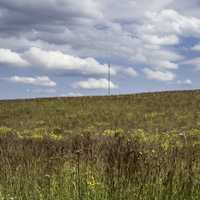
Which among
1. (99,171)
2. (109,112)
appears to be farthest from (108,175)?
(109,112)

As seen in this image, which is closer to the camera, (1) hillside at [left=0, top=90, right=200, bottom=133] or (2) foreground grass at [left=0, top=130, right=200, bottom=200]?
(2) foreground grass at [left=0, top=130, right=200, bottom=200]

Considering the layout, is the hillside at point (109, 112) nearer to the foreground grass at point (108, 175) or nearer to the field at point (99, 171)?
the field at point (99, 171)

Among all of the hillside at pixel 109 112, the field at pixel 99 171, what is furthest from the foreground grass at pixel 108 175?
the hillside at pixel 109 112

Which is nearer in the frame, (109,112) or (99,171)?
(99,171)

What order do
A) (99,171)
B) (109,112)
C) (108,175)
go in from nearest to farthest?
1. (108,175)
2. (99,171)
3. (109,112)

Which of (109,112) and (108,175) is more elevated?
(109,112)

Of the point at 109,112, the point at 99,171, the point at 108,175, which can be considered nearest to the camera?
the point at 108,175

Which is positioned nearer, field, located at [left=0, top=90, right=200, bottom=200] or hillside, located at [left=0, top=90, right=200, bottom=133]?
field, located at [left=0, top=90, right=200, bottom=200]

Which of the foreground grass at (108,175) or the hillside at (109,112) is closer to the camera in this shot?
the foreground grass at (108,175)

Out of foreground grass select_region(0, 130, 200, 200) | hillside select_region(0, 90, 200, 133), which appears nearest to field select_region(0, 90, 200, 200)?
foreground grass select_region(0, 130, 200, 200)

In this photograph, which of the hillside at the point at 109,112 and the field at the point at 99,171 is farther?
the hillside at the point at 109,112

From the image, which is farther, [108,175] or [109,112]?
[109,112]

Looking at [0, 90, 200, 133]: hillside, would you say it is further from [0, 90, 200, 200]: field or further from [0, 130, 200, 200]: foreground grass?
[0, 130, 200, 200]: foreground grass

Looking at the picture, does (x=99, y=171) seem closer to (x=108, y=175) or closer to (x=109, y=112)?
(x=108, y=175)
